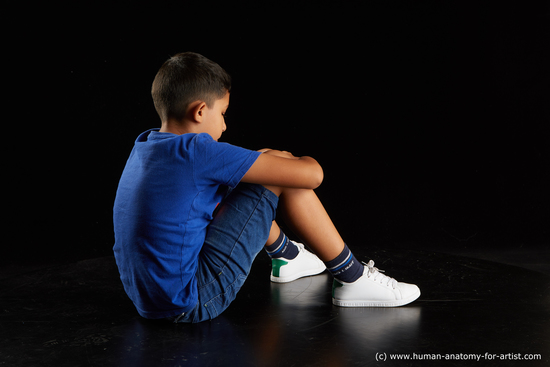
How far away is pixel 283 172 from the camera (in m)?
1.51

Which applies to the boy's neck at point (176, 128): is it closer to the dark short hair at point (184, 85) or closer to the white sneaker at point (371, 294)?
the dark short hair at point (184, 85)

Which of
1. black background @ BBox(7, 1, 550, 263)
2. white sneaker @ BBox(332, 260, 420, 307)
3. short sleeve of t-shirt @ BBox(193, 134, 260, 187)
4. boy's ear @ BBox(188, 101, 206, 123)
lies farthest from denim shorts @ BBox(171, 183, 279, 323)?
black background @ BBox(7, 1, 550, 263)

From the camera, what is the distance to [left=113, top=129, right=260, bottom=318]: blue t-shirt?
1436mm

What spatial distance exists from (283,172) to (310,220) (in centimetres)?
23

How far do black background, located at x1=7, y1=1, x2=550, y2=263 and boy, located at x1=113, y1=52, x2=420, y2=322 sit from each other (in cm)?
159

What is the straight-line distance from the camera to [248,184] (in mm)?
1593

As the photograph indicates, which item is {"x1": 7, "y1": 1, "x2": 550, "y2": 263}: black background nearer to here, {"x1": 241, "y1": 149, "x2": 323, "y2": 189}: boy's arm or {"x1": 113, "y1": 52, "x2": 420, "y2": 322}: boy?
{"x1": 113, "y1": 52, "x2": 420, "y2": 322}: boy

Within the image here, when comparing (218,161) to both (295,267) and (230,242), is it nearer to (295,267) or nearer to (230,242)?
(230,242)

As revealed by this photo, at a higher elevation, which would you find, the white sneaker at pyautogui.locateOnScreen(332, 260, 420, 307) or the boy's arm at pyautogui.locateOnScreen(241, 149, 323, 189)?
the boy's arm at pyautogui.locateOnScreen(241, 149, 323, 189)

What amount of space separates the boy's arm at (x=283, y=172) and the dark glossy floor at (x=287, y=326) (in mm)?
425

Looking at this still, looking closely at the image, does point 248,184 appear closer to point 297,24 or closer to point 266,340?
point 266,340

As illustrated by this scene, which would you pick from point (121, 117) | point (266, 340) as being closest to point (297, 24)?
point (121, 117)

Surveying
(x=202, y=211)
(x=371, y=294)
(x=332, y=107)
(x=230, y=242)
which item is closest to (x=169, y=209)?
(x=202, y=211)

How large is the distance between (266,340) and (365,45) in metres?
2.25
